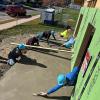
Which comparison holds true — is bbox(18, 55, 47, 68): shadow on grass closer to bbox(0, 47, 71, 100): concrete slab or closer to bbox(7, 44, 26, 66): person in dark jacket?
bbox(0, 47, 71, 100): concrete slab

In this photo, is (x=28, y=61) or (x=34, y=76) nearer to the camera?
(x=34, y=76)

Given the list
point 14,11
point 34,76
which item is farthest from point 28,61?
point 14,11

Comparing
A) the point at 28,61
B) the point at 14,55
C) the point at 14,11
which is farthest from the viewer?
the point at 14,11

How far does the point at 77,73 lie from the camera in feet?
30.0

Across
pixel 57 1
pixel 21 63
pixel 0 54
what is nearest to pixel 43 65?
pixel 21 63

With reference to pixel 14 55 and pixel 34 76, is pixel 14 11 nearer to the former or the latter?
pixel 14 55

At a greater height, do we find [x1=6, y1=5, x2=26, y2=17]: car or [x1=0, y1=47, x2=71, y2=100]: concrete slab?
[x1=0, y1=47, x2=71, y2=100]: concrete slab

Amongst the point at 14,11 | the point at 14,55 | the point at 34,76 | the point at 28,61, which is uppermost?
the point at 34,76

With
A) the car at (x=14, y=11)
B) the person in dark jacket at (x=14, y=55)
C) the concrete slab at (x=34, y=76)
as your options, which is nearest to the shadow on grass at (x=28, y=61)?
the concrete slab at (x=34, y=76)

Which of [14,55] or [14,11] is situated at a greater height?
[14,55]

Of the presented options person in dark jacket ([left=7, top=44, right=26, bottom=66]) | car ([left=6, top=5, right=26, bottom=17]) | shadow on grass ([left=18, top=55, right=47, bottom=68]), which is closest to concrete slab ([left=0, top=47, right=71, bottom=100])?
shadow on grass ([left=18, top=55, right=47, bottom=68])

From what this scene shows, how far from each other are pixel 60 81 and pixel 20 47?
4.63 meters

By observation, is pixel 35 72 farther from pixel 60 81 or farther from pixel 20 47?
pixel 60 81

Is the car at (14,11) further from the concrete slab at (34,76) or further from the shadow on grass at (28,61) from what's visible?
the shadow on grass at (28,61)
